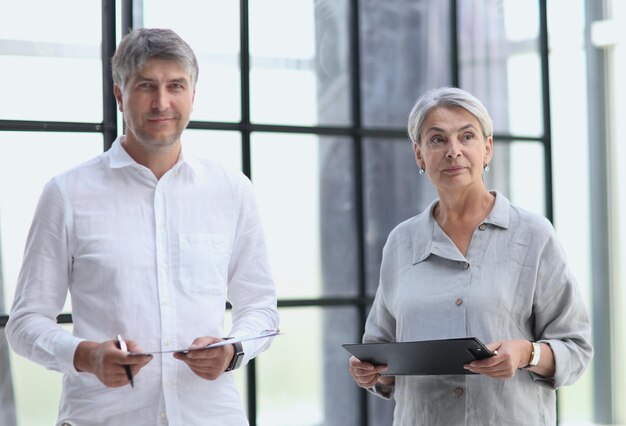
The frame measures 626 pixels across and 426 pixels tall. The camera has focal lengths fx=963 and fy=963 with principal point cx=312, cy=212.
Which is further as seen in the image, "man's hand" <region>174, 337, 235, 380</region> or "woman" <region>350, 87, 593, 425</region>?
"woman" <region>350, 87, 593, 425</region>

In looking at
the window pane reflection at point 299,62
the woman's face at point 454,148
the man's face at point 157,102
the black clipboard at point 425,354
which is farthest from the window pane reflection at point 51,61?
the black clipboard at point 425,354

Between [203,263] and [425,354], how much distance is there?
577 millimetres

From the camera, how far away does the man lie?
7.35ft

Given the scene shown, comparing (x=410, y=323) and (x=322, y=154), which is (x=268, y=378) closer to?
(x=322, y=154)

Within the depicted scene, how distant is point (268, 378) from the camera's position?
12.6 ft

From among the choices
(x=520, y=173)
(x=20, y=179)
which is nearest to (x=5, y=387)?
(x=20, y=179)

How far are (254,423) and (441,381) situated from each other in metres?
1.51

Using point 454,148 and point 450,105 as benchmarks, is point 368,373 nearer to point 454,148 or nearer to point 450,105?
point 454,148

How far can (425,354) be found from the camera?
218 centimetres

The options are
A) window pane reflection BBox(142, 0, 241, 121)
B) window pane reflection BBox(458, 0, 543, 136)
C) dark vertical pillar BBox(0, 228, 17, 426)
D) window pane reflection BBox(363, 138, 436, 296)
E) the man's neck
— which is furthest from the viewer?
window pane reflection BBox(458, 0, 543, 136)

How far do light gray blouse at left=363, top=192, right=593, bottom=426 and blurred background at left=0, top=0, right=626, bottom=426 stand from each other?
3.90ft

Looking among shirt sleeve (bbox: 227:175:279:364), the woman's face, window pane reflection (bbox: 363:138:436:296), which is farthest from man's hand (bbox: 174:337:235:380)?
window pane reflection (bbox: 363:138:436:296)

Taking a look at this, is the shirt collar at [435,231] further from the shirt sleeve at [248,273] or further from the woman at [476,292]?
the shirt sleeve at [248,273]

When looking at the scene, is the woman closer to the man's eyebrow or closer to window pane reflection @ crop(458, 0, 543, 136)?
the man's eyebrow
